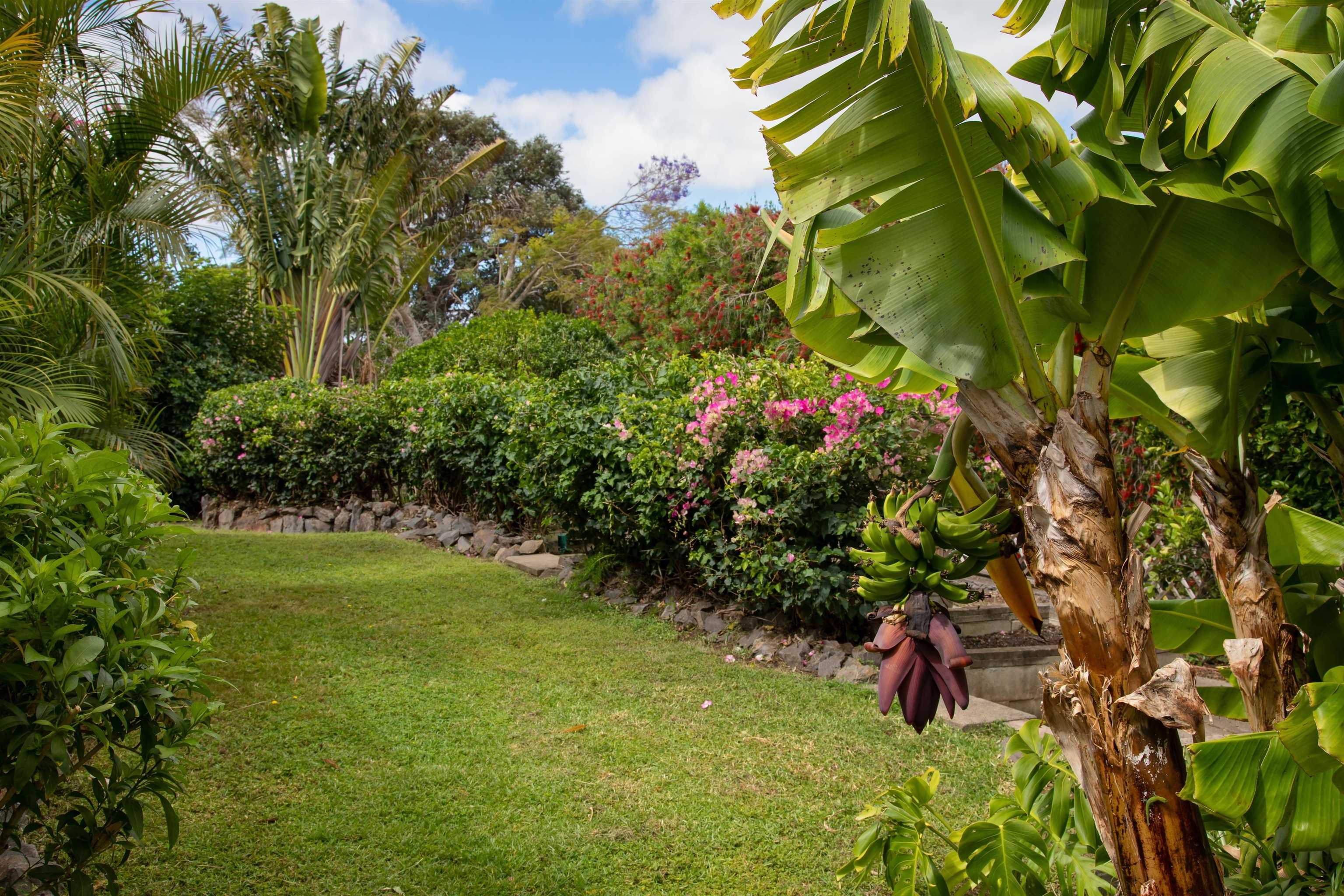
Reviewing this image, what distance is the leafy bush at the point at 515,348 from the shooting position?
1525 cm

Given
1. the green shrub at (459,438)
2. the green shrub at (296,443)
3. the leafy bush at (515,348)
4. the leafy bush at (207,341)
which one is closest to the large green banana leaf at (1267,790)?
the green shrub at (459,438)

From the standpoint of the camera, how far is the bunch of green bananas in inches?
67.3

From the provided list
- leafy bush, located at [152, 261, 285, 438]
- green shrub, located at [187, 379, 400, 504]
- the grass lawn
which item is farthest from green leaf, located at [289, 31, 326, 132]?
the grass lawn

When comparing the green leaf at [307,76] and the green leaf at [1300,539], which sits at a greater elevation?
the green leaf at [307,76]

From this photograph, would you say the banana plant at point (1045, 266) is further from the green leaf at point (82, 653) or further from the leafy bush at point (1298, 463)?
the leafy bush at point (1298, 463)

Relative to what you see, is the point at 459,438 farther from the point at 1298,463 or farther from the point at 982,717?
the point at 1298,463

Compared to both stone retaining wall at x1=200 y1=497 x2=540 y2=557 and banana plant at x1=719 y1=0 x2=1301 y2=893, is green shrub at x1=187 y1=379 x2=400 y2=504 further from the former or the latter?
banana plant at x1=719 y1=0 x2=1301 y2=893

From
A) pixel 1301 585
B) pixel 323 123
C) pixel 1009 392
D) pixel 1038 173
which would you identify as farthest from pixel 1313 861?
pixel 323 123

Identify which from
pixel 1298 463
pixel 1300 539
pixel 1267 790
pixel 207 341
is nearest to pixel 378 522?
pixel 207 341

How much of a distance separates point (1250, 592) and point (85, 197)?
720 cm

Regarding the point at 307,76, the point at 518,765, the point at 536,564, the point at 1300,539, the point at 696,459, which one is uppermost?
the point at 307,76

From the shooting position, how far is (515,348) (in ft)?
50.6

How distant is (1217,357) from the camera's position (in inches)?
83.7

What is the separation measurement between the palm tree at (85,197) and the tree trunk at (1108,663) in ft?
17.2
